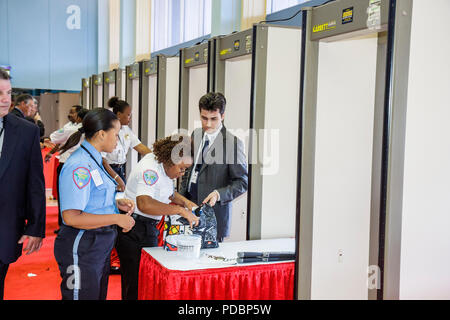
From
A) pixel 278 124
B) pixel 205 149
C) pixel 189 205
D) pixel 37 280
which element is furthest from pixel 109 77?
pixel 189 205

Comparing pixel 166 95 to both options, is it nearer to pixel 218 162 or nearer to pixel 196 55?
pixel 196 55

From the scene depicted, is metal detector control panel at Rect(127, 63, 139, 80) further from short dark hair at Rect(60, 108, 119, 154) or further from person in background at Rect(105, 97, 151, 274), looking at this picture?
short dark hair at Rect(60, 108, 119, 154)

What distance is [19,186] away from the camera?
6.61 feet

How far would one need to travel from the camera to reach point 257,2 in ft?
14.6

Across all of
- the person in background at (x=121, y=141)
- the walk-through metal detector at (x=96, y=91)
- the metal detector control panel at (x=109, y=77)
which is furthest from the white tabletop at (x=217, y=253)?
the walk-through metal detector at (x=96, y=91)

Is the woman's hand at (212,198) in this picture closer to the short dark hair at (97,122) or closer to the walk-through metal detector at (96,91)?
the short dark hair at (97,122)

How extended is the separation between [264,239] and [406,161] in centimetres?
130

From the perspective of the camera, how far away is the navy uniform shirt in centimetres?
198

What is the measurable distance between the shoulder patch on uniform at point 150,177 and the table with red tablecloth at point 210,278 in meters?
0.37

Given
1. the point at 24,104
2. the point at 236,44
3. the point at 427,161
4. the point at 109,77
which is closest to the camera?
the point at 427,161

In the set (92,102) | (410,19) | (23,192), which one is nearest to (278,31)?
(410,19)

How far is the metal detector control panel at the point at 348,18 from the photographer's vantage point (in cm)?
199

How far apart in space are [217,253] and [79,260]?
2.66 ft

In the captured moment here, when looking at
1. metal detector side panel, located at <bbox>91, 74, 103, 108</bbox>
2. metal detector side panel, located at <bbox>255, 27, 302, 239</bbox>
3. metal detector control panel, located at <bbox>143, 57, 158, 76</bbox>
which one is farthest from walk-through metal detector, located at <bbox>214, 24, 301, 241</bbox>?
metal detector side panel, located at <bbox>91, 74, 103, 108</bbox>
